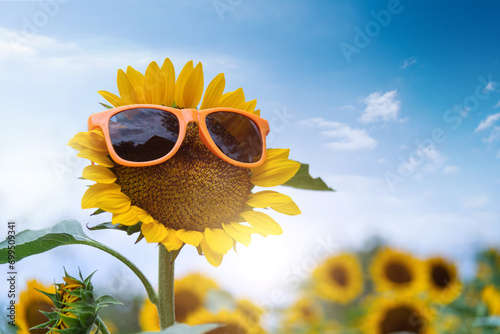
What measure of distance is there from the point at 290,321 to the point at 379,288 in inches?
25.5

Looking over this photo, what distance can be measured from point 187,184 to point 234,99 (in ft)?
0.64

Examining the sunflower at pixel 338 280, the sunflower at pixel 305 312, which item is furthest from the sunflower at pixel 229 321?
the sunflower at pixel 338 280

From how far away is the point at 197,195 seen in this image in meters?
0.75

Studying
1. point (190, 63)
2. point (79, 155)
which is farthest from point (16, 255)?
point (190, 63)

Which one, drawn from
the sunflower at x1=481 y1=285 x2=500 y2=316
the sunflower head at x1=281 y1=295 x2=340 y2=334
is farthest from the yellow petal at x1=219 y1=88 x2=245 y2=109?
the sunflower at x1=481 y1=285 x2=500 y2=316

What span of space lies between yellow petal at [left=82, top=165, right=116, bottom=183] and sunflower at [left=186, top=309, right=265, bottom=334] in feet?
1.08

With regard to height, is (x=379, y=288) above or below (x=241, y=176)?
below

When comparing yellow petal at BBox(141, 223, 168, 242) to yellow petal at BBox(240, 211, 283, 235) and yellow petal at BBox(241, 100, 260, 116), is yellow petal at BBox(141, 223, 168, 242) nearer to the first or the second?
yellow petal at BBox(240, 211, 283, 235)

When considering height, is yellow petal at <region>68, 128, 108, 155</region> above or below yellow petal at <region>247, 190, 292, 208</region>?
above

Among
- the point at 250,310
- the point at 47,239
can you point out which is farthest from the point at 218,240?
the point at 250,310

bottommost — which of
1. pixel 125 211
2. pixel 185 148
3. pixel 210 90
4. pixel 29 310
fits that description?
pixel 29 310

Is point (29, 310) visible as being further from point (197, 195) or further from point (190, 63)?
point (190, 63)

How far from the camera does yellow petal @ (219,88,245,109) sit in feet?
2.82

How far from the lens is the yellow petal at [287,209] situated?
2.52ft
